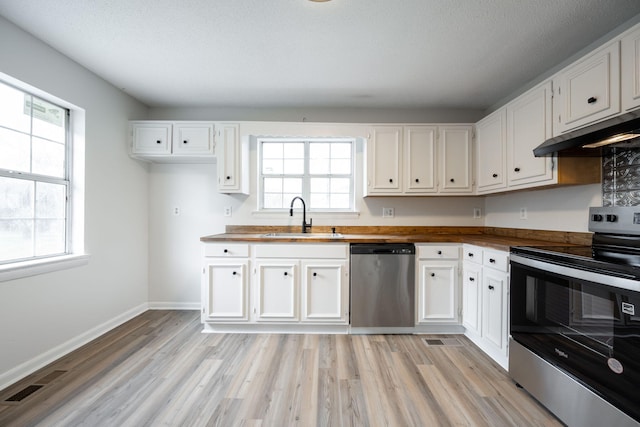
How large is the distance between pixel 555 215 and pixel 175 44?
130 inches

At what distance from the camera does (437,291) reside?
8.55 ft

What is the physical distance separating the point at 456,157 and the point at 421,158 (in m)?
0.38

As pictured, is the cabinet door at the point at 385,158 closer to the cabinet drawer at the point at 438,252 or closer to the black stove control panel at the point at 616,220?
the cabinet drawer at the point at 438,252

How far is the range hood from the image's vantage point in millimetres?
1284

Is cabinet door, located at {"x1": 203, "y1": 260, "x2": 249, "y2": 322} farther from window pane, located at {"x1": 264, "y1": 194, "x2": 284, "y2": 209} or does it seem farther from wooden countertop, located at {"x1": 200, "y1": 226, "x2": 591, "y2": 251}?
window pane, located at {"x1": 264, "y1": 194, "x2": 284, "y2": 209}

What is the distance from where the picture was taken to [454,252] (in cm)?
260

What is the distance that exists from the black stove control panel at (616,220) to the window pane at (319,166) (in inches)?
93.7

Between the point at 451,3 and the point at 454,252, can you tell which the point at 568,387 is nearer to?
the point at 454,252

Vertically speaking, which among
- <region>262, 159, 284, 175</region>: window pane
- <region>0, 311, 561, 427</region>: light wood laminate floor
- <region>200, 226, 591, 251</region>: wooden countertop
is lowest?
<region>0, 311, 561, 427</region>: light wood laminate floor

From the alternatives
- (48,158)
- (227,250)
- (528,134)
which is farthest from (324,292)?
(48,158)

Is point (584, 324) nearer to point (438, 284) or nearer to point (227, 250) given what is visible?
point (438, 284)

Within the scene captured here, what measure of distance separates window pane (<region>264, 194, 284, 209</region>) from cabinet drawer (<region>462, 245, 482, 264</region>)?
2.05 meters

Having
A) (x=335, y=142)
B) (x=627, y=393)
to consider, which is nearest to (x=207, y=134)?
(x=335, y=142)

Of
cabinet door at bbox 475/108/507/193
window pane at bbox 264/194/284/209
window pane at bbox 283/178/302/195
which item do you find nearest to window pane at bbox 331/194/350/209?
window pane at bbox 283/178/302/195
